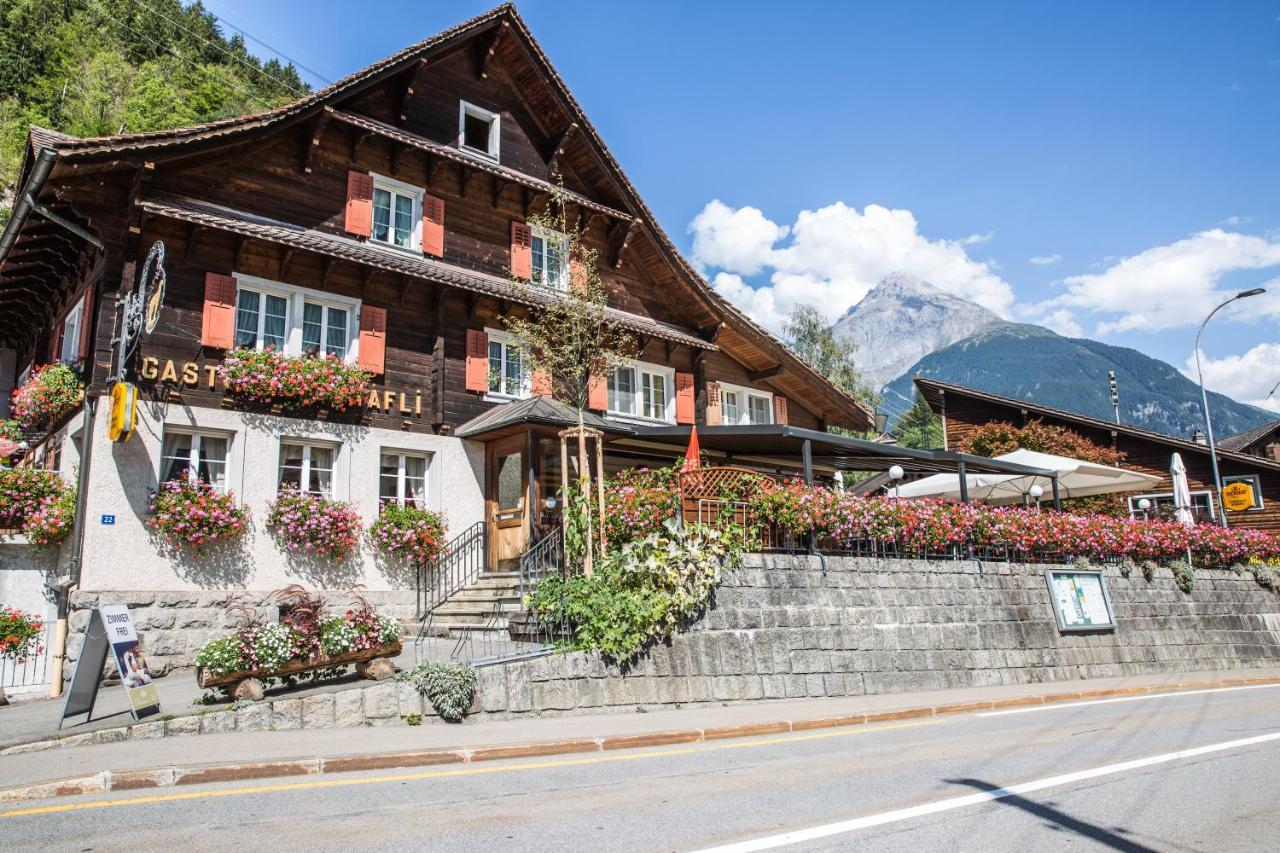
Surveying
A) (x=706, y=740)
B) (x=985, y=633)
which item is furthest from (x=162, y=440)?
(x=985, y=633)

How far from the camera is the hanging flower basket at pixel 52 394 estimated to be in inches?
583

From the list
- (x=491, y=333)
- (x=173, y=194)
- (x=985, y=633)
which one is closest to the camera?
(x=173, y=194)

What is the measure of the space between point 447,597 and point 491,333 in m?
5.68

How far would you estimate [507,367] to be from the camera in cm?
1853

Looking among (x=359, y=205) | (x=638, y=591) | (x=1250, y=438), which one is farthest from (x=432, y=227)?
(x=1250, y=438)

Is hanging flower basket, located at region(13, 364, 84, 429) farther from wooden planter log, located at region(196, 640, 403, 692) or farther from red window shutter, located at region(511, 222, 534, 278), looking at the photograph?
red window shutter, located at region(511, 222, 534, 278)

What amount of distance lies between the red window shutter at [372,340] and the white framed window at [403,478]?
1.57 meters

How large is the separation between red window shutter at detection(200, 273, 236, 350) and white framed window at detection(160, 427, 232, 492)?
1501 mm

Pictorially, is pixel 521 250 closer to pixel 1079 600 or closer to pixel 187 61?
pixel 1079 600

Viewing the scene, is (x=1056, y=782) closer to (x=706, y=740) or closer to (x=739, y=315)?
(x=706, y=740)

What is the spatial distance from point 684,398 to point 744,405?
359 centimetres

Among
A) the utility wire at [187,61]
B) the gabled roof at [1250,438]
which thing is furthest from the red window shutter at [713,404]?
the utility wire at [187,61]

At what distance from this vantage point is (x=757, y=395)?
25375 mm

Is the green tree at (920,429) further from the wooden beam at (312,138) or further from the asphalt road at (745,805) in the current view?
the asphalt road at (745,805)
